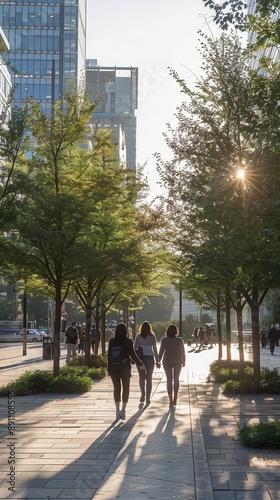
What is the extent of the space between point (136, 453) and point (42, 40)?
490 ft

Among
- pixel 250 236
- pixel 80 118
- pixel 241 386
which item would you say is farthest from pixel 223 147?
pixel 250 236

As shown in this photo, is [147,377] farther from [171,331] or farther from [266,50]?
[266,50]

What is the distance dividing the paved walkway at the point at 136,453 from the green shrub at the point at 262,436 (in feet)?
0.54

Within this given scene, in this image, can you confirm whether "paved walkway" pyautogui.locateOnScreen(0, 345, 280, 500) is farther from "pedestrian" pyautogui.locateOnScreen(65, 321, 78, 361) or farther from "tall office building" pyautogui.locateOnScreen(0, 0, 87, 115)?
"tall office building" pyautogui.locateOnScreen(0, 0, 87, 115)

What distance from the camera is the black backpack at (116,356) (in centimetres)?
1364

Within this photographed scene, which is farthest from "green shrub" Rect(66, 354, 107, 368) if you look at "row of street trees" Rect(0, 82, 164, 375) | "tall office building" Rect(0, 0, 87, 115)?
"tall office building" Rect(0, 0, 87, 115)

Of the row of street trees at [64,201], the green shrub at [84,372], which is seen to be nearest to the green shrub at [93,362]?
the green shrub at [84,372]

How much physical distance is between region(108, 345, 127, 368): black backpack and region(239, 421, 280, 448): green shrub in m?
3.23

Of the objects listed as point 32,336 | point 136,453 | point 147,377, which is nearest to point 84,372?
point 147,377

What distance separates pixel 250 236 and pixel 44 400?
882 centimetres

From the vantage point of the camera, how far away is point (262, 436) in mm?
10438

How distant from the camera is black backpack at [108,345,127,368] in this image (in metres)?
13.6

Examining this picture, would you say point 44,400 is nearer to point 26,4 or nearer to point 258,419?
point 258,419

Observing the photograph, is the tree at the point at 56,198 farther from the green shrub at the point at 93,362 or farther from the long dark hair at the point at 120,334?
the green shrub at the point at 93,362
